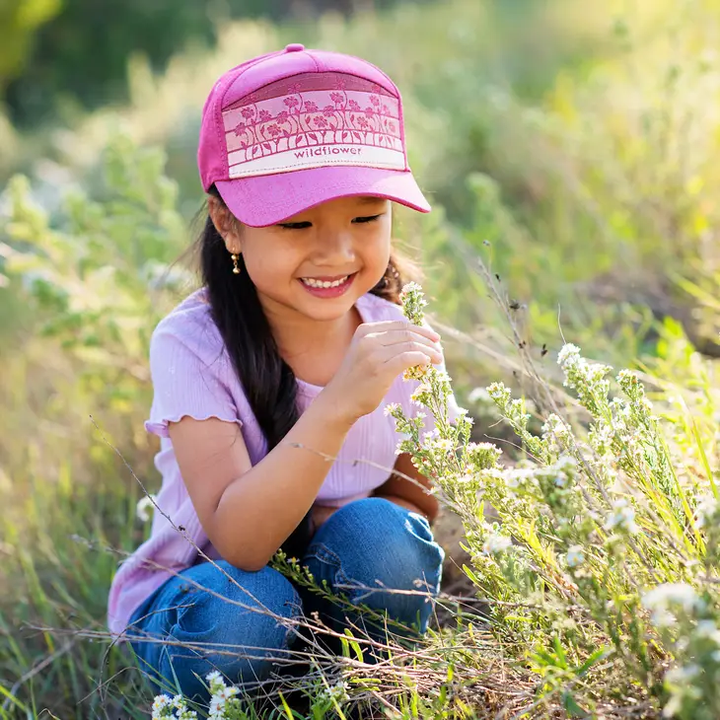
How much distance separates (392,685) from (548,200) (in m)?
3.12

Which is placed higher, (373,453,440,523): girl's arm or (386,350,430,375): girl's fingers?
(386,350,430,375): girl's fingers

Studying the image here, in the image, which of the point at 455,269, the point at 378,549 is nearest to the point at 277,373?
the point at 378,549

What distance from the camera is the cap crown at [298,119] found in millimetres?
1723

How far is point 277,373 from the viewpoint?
1.93 metres

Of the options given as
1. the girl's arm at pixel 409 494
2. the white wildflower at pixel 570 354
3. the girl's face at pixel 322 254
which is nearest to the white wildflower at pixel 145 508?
the girl's arm at pixel 409 494

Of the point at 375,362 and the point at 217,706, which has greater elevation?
the point at 375,362

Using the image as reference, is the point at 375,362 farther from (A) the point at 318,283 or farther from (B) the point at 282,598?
(B) the point at 282,598

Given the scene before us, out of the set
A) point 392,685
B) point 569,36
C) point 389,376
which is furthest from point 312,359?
point 569,36

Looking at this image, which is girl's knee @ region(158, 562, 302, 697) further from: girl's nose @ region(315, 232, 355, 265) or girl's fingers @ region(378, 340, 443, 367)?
girl's nose @ region(315, 232, 355, 265)

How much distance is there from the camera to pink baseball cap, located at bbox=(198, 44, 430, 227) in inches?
66.7

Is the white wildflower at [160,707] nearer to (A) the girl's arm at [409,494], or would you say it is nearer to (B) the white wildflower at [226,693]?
(B) the white wildflower at [226,693]

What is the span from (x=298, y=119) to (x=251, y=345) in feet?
1.55

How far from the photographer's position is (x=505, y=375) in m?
2.56

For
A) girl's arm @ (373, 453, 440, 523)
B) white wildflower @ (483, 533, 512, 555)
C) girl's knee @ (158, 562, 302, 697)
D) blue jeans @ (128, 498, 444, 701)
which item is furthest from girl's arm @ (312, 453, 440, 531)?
white wildflower @ (483, 533, 512, 555)
